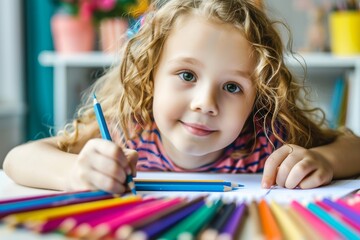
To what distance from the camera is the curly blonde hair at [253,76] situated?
0.83 m

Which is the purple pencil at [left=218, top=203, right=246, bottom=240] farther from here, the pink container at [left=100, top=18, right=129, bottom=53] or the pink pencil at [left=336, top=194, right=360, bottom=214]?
the pink container at [left=100, top=18, right=129, bottom=53]

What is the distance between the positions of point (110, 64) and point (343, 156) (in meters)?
1.15

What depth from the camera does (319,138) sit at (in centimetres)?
100

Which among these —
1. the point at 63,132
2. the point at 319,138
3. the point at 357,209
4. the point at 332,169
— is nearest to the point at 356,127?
the point at 319,138

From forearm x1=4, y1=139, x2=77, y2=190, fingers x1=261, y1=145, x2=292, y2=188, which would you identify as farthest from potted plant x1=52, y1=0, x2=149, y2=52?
fingers x1=261, y1=145, x2=292, y2=188

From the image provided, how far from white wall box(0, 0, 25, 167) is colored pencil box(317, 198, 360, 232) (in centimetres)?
177

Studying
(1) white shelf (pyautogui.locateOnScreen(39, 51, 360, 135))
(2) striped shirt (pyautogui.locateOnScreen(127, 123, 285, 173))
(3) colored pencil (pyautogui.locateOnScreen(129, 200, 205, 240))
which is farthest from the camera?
(1) white shelf (pyautogui.locateOnScreen(39, 51, 360, 135))

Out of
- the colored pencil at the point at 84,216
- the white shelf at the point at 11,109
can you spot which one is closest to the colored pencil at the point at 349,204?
the colored pencil at the point at 84,216

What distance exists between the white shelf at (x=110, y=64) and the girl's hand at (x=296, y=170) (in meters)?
1.02

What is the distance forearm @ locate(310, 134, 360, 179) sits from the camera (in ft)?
2.80

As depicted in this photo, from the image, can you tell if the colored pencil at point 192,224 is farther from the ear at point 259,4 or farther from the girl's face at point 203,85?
the ear at point 259,4

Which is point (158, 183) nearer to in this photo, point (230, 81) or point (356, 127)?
point (230, 81)

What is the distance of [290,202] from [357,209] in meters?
0.09

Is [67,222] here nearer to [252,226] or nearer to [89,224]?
[89,224]
